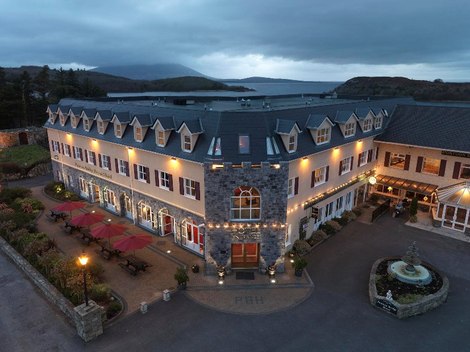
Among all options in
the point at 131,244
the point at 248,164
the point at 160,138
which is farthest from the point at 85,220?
the point at 248,164

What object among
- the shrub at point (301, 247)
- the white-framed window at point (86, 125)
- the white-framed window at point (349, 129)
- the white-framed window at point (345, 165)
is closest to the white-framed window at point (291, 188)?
the shrub at point (301, 247)

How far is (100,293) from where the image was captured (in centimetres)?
2089

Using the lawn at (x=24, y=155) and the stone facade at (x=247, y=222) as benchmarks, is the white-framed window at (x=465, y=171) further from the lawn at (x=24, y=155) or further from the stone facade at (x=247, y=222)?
the lawn at (x=24, y=155)

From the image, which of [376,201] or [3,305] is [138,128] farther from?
[376,201]

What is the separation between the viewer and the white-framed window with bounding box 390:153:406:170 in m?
37.3

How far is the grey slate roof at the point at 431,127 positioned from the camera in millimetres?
32997

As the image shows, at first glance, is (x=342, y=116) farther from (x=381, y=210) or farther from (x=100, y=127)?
(x=100, y=127)

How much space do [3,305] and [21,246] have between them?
22.0 ft

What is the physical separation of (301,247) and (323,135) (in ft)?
32.4

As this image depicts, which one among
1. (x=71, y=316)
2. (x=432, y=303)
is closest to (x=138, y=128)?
(x=71, y=316)

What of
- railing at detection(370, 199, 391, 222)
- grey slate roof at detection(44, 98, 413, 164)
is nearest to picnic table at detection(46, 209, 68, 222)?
grey slate roof at detection(44, 98, 413, 164)

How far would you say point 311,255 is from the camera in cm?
2734

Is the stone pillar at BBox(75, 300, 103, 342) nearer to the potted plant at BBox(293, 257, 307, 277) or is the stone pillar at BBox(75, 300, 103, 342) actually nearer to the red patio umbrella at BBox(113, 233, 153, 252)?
the red patio umbrella at BBox(113, 233, 153, 252)

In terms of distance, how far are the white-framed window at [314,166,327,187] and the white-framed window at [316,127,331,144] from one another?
2.55m
